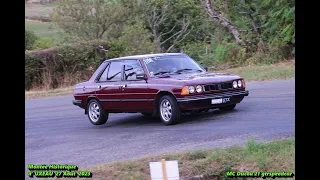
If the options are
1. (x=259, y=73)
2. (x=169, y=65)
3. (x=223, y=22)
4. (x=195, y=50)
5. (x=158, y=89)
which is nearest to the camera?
(x=158, y=89)

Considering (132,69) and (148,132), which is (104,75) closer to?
(132,69)

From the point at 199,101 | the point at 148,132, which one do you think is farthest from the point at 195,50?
the point at 148,132

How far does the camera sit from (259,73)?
19984mm

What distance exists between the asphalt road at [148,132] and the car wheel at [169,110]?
0.50 ft

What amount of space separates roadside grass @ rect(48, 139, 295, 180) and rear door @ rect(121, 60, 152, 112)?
3585mm

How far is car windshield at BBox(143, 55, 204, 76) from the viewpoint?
1184 cm

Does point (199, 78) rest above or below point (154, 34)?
below

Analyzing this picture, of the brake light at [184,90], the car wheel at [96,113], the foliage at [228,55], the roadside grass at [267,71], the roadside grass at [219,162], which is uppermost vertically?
the foliage at [228,55]

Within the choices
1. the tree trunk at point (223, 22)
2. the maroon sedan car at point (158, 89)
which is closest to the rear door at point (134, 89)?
the maroon sedan car at point (158, 89)

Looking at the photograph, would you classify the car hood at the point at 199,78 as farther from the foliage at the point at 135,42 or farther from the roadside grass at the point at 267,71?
the foliage at the point at 135,42

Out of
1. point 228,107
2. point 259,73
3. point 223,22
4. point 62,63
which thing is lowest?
point 228,107

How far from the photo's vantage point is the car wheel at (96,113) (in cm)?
1237

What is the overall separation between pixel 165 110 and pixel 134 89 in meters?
0.93

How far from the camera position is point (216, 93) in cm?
1114
